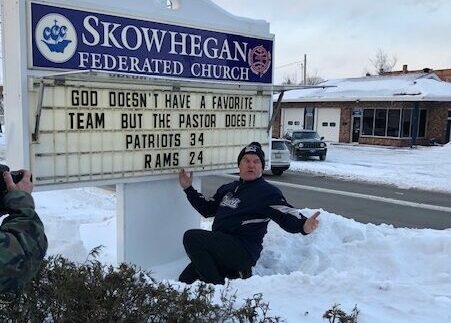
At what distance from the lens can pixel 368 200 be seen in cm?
1312

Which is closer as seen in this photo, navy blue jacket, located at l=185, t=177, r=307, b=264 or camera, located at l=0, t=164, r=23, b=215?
camera, located at l=0, t=164, r=23, b=215

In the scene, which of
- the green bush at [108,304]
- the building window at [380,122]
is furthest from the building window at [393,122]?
the green bush at [108,304]

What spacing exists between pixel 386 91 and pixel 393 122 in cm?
205

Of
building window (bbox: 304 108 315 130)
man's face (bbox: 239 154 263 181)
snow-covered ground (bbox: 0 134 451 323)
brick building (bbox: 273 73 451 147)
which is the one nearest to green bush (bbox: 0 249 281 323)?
snow-covered ground (bbox: 0 134 451 323)

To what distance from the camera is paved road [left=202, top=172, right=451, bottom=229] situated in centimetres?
1088

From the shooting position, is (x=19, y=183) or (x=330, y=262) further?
(x=330, y=262)

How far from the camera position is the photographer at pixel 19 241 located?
73.3 inches

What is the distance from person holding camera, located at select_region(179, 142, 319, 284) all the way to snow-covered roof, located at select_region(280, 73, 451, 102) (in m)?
23.4

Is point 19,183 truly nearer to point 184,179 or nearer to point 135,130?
point 135,130

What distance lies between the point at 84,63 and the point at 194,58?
1.39 metres

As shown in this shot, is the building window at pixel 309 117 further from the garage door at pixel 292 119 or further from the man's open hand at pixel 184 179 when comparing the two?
the man's open hand at pixel 184 179

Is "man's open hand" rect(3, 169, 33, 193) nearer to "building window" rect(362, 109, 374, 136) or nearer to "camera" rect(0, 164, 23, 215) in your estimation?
"camera" rect(0, 164, 23, 215)

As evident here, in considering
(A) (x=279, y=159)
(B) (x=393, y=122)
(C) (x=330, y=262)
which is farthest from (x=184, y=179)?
(B) (x=393, y=122)

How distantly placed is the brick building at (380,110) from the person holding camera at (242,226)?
85.6 ft
